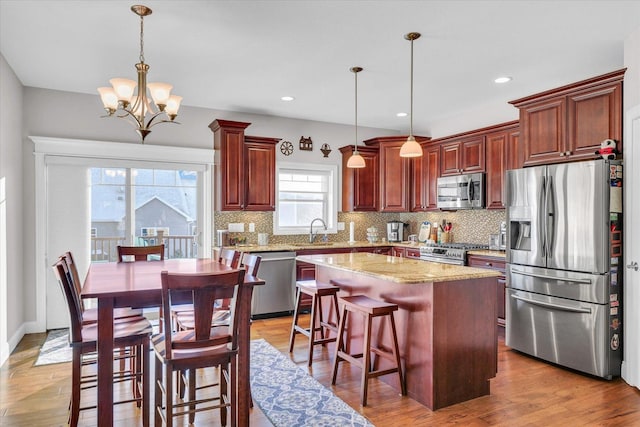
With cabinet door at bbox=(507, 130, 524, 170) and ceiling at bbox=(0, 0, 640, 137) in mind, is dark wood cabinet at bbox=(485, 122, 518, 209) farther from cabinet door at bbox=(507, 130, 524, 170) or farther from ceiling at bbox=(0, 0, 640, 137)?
ceiling at bbox=(0, 0, 640, 137)

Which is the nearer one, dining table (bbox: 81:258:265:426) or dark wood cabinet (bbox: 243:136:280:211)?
dining table (bbox: 81:258:265:426)

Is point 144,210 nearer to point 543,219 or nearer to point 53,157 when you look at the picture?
point 53,157

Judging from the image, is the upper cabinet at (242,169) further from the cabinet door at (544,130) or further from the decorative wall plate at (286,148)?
the cabinet door at (544,130)

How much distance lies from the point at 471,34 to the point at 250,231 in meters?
3.76

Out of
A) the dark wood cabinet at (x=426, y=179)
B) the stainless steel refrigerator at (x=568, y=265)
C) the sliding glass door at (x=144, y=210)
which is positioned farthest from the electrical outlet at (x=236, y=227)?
the stainless steel refrigerator at (x=568, y=265)

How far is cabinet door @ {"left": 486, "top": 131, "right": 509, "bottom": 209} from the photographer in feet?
16.3

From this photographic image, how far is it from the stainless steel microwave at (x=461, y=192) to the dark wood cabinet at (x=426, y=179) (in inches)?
8.7

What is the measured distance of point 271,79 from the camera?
4410mm

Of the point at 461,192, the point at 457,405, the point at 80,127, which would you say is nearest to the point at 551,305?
the point at 457,405

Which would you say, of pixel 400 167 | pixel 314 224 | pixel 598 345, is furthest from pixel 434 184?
pixel 598 345

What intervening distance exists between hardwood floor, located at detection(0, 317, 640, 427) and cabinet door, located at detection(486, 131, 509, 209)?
1.98 meters

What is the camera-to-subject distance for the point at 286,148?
6.12m

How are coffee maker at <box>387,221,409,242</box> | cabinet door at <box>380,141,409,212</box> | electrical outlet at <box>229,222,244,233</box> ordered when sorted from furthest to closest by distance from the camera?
coffee maker at <box>387,221,409,242</box>, cabinet door at <box>380,141,409,212</box>, electrical outlet at <box>229,222,244,233</box>

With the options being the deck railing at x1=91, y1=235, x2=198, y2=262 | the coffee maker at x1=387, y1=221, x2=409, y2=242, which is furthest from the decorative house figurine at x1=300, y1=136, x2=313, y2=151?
the deck railing at x1=91, y1=235, x2=198, y2=262
